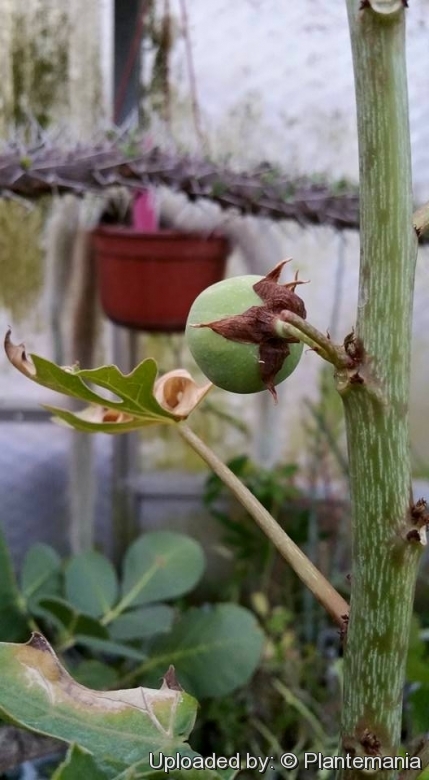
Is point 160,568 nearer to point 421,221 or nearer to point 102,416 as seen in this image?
point 102,416

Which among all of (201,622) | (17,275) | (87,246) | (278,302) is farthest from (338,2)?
(278,302)

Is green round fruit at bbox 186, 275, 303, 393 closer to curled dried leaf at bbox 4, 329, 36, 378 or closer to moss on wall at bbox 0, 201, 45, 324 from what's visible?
curled dried leaf at bbox 4, 329, 36, 378

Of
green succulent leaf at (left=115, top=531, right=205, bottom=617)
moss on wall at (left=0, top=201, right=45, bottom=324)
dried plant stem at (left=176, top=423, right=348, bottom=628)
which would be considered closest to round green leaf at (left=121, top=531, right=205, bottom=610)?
green succulent leaf at (left=115, top=531, right=205, bottom=617)

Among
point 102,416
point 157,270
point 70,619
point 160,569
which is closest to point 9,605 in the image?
point 70,619

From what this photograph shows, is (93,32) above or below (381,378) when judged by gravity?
above

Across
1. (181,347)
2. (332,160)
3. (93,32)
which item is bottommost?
(181,347)

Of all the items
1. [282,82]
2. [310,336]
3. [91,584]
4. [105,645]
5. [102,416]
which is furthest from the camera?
[282,82]

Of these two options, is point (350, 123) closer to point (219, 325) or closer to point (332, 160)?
point (332, 160)
